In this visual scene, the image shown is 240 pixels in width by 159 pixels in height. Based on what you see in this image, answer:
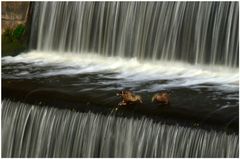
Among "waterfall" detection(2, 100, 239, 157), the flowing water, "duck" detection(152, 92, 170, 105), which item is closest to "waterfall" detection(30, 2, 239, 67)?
the flowing water

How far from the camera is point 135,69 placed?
23.8 feet

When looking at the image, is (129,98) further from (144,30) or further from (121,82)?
(144,30)

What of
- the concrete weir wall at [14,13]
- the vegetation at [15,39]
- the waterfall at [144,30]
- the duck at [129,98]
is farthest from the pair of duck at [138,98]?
the concrete weir wall at [14,13]

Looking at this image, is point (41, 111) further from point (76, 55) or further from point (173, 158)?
point (76, 55)

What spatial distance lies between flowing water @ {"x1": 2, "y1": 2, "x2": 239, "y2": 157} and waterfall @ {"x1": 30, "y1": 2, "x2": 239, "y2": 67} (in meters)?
0.01

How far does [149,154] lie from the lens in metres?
5.43

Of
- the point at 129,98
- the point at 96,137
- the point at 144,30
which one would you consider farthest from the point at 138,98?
the point at 144,30

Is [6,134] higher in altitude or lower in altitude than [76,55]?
lower

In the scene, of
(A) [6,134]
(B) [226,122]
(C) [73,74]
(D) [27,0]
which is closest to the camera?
(B) [226,122]

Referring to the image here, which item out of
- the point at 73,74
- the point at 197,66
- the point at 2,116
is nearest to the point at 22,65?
the point at 73,74

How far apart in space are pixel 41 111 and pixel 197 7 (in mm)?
2389

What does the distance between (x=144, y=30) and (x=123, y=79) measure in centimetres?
120

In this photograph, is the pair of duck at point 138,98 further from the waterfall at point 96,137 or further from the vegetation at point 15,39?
the vegetation at point 15,39

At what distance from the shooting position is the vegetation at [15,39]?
845 centimetres
